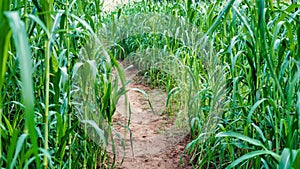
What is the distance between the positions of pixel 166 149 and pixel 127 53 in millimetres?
1515

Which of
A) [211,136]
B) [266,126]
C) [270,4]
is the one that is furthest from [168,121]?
[270,4]

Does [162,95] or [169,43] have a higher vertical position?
[169,43]

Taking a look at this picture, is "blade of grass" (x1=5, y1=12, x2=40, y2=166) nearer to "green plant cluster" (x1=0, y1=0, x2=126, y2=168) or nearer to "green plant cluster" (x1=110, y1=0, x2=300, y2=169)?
"green plant cluster" (x1=0, y1=0, x2=126, y2=168)

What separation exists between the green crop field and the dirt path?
0.32ft

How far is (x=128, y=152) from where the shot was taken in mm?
2385

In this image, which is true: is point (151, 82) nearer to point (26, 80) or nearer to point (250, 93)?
point (250, 93)

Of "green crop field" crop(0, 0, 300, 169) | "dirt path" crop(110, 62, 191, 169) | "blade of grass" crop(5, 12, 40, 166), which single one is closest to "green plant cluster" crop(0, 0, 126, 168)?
"green crop field" crop(0, 0, 300, 169)

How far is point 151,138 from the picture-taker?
2.64 metres

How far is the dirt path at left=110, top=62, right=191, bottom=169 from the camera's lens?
224 centimetres

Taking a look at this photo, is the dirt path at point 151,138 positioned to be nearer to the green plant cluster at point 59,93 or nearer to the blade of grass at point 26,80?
the green plant cluster at point 59,93

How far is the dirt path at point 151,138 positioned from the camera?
7.35 feet

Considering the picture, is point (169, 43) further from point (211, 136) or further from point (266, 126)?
point (266, 126)

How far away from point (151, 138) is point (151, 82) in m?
0.89

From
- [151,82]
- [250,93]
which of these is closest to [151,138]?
[151,82]
